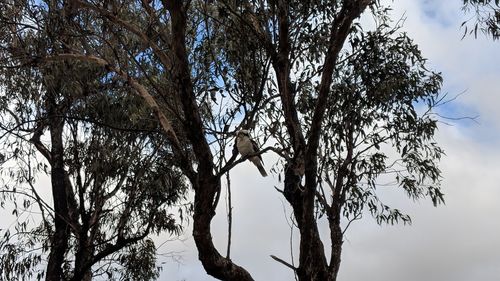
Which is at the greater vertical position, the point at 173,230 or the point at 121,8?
the point at 121,8

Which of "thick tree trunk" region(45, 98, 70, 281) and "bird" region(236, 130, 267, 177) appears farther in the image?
"thick tree trunk" region(45, 98, 70, 281)

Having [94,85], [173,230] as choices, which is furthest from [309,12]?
[173,230]

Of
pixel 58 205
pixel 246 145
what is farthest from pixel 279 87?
pixel 58 205

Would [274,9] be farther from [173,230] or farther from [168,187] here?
[173,230]

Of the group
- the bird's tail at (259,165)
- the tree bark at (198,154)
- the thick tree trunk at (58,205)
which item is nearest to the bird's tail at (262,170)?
the bird's tail at (259,165)

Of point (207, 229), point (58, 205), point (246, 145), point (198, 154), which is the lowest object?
point (207, 229)

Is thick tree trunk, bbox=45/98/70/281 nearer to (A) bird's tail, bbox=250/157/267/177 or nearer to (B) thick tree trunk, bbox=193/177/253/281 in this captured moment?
(A) bird's tail, bbox=250/157/267/177

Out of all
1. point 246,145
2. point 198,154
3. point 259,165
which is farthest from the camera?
point 259,165

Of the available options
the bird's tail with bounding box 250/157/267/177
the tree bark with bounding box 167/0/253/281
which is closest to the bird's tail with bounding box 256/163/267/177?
the bird's tail with bounding box 250/157/267/177

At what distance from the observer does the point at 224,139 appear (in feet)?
19.0

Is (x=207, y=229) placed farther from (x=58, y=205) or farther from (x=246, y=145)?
(x=58, y=205)

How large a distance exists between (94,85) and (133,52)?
0.70 meters

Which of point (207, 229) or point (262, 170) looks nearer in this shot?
point (207, 229)

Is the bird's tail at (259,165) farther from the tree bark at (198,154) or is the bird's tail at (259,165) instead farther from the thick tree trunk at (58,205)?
the thick tree trunk at (58,205)
